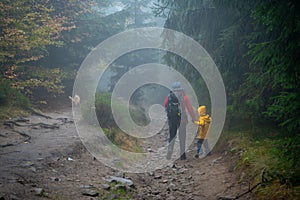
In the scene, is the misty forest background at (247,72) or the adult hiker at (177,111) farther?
the adult hiker at (177,111)

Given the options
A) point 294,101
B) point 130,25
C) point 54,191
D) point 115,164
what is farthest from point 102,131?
point 130,25

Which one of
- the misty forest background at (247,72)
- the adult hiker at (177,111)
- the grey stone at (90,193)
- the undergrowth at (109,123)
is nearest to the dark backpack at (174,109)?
the adult hiker at (177,111)

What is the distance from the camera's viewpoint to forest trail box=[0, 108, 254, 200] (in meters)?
4.63

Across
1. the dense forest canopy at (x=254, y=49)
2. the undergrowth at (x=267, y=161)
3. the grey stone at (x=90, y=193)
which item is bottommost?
the grey stone at (x=90, y=193)

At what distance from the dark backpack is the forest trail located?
1.48 meters

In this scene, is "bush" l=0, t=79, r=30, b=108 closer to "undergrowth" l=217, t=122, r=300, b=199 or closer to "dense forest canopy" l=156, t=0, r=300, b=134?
"dense forest canopy" l=156, t=0, r=300, b=134

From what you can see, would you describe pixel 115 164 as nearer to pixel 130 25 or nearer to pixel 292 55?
pixel 292 55

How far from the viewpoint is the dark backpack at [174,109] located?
8.29 m

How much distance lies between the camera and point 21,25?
38.8 ft

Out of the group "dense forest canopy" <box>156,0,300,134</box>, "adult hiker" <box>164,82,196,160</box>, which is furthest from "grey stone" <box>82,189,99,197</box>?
"adult hiker" <box>164,82,196,160</box>

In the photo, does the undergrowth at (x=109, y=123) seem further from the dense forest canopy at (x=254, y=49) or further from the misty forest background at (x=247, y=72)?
A: the dense forest canopy at (x=254, y=49)

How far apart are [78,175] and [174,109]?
393cm

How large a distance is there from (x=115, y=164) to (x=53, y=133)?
10.7 ft

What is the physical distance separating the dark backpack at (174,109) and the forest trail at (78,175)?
1.48 metres
